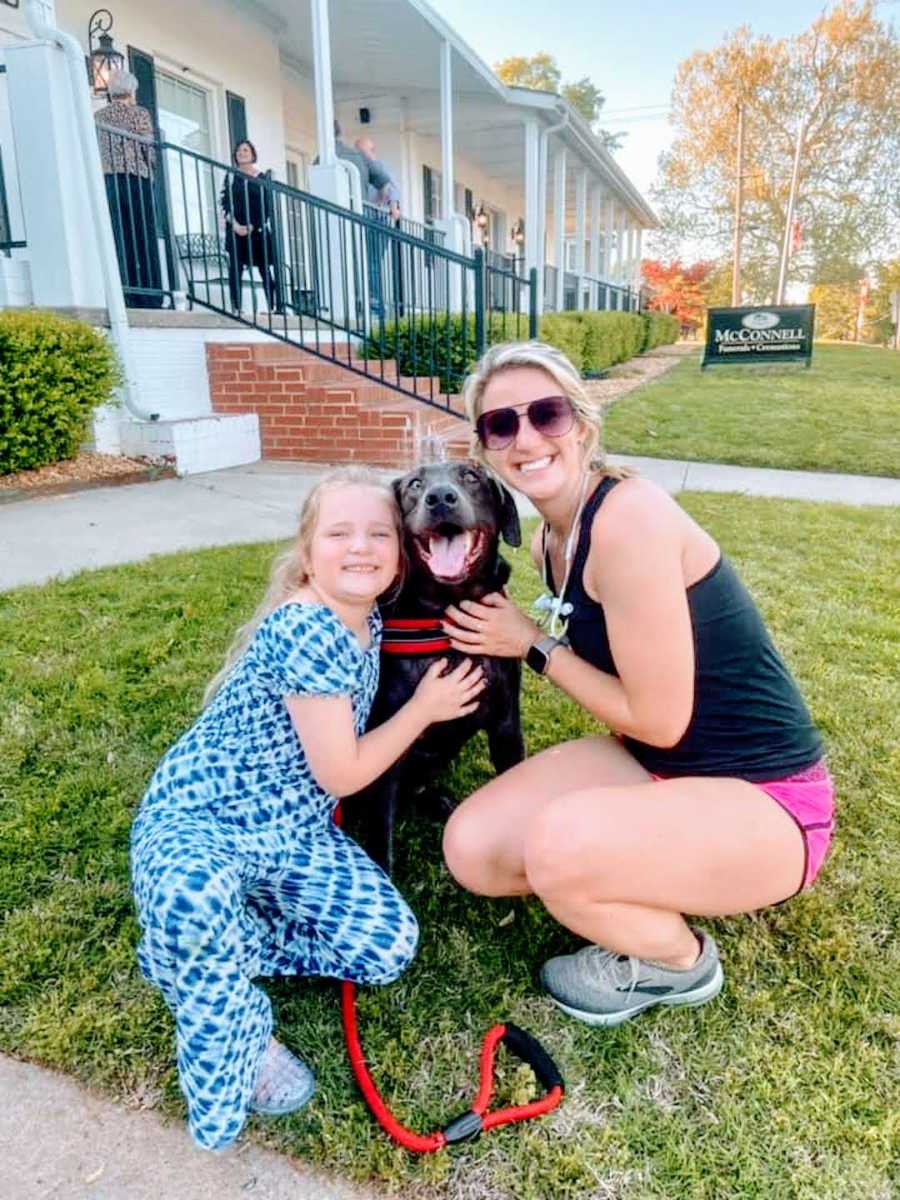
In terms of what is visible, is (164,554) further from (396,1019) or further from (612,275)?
(612,275)

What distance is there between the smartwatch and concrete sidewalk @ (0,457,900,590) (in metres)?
2.93

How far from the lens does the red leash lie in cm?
145

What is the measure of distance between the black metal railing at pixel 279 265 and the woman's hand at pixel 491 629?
5.52 m

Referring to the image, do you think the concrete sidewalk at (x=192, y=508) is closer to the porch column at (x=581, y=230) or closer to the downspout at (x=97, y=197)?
the downspout at (x=97, y=197)

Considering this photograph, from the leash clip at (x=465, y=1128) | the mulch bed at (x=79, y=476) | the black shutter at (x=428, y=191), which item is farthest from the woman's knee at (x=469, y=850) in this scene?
the black shutter at (x=428, y=191)

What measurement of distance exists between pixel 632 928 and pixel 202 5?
34.9ft

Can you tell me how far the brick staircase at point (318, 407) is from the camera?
281 inches

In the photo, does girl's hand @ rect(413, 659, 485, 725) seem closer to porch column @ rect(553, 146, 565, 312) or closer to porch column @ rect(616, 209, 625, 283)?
porch column @ rect(553, 146, 565, 312)

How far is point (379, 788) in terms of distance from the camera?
2.08m

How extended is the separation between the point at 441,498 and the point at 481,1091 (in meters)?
1.23

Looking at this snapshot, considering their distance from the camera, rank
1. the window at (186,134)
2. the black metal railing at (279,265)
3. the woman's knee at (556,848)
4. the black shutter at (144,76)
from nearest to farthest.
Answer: the woman's knee at (556,848) → the black metal railing at (279,265) → the black shutter at (144,76) → the window at (186,134)

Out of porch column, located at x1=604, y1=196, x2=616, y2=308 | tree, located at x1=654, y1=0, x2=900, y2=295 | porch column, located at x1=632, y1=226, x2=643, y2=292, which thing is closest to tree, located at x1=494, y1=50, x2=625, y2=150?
tree, located at x1=654, y1=0, x2=900, y2=295

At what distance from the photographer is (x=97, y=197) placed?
247 inches

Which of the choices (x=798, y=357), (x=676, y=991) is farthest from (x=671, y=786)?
(x=798, y=357)
